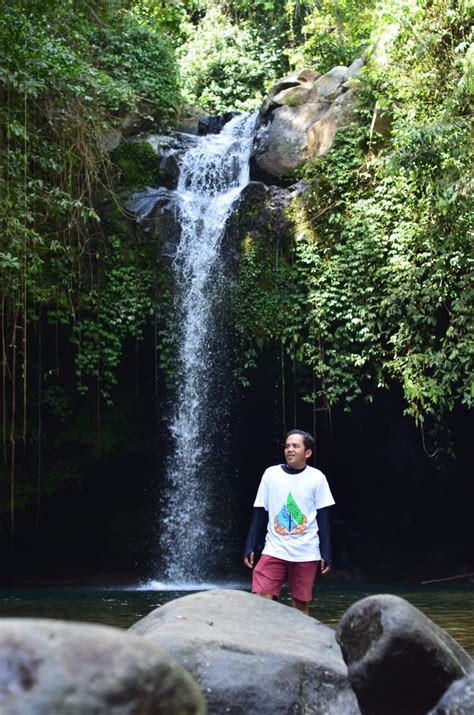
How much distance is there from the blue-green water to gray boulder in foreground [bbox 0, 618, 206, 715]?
14.1ft

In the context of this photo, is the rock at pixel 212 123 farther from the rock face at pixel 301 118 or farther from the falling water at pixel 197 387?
the falling water at pixel 197 387

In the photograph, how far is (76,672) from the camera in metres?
2.04

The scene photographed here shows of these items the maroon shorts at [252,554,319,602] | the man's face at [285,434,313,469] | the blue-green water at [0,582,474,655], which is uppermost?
the man's face at [285,434,313,469]

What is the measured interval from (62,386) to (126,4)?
685 centimetres

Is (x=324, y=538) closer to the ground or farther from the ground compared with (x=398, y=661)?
farther from the ground

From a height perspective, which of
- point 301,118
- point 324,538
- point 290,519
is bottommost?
point 324,538

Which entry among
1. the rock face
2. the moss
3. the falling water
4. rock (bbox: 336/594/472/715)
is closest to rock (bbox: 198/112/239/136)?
the rock face

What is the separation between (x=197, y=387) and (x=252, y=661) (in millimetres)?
9216

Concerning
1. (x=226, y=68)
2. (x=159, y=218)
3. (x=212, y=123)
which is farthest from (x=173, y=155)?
(x=226, y=68)

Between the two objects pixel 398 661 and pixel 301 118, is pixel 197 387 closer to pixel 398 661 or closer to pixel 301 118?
pixel 301 118

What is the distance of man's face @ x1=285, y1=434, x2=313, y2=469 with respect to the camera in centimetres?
567

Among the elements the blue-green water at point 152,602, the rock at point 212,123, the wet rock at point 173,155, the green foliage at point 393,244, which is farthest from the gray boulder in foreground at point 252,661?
the rock at point 212,123

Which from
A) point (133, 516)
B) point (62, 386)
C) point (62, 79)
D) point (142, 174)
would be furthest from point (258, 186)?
point (133, 516)

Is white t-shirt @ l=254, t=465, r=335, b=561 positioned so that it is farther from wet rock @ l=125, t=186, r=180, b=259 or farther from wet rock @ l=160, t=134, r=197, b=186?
wet rock @ l=160, t=134, r=197, b=186
